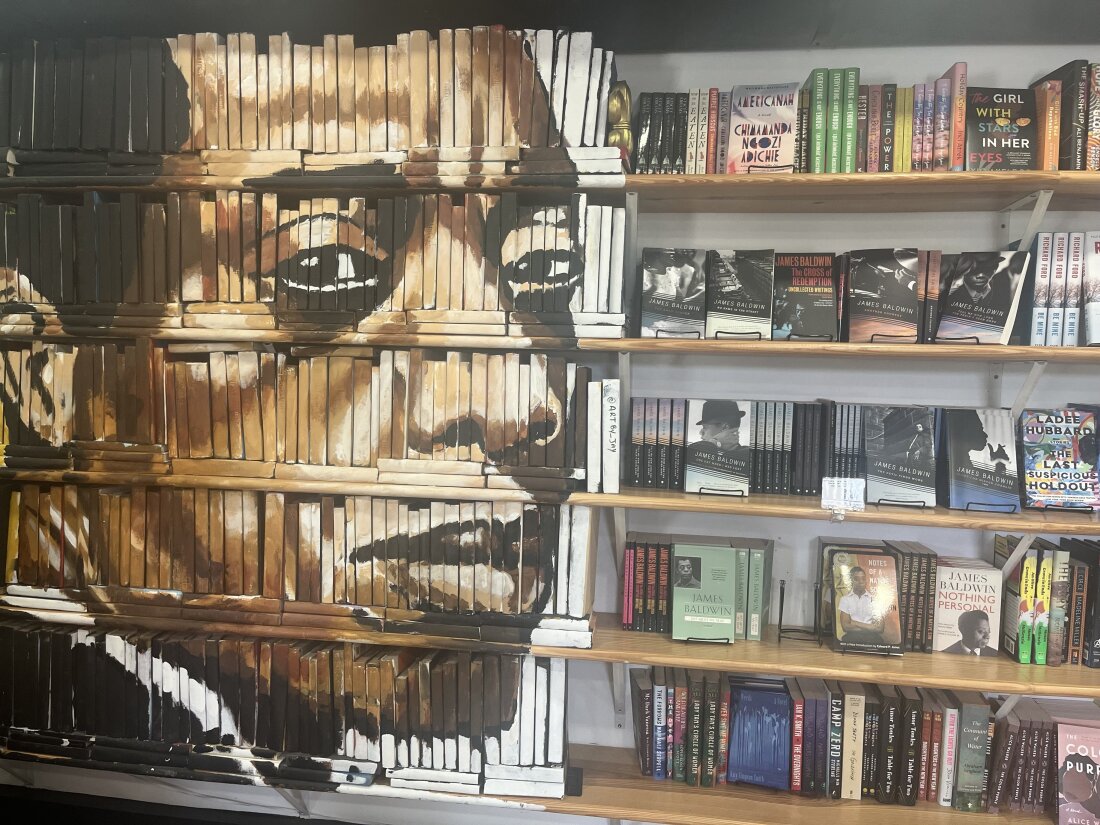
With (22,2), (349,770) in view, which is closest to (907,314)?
(349,770)

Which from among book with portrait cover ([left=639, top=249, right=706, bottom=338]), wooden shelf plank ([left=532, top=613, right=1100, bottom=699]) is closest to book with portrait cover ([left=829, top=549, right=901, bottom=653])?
wooden shelf plank ([left=532, top=613, right=1100, bottom=699])

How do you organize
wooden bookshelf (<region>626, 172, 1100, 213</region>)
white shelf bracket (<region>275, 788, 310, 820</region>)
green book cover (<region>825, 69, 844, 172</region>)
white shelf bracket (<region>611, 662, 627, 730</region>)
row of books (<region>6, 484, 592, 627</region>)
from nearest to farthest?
wooden bookshelf (<region>626, 172, 1100, 213</region>) < green book cover (<region>825, 69, 844, 172</region>) < row of books (<region>6, 484, 592, 627</region>) < white shelf bracket (<region>611, 662, 627, 730</region>) < white shelf bracket (<region>275, 788, 310, 820</region>)

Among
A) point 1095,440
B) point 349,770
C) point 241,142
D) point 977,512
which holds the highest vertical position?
point 241,142

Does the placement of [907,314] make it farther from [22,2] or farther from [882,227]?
[22,2]

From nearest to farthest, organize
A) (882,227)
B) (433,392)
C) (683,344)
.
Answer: (683,344) → (433,392) → (882,227)

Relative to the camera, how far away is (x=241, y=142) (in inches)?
74.8

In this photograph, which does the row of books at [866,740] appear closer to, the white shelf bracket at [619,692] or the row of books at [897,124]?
the white shelf bracket at [619,692]

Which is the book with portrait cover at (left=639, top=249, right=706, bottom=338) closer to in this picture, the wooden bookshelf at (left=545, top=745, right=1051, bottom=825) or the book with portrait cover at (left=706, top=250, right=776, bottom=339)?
the book with portrait cover at (left=706, top=250, right=776, bottom=339)

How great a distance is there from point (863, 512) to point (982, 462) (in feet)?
1.17

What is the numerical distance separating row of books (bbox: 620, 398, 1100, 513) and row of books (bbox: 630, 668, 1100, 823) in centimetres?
56

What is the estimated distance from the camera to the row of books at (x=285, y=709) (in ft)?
6.29

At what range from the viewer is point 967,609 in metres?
1.89

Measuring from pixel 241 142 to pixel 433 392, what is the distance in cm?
86

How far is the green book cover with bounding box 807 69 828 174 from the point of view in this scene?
1.79 meters
